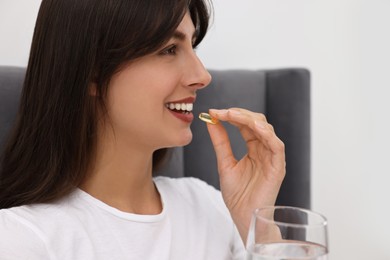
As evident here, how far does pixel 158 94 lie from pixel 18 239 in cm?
35

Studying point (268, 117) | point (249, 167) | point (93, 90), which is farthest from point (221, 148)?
point (268, 117)

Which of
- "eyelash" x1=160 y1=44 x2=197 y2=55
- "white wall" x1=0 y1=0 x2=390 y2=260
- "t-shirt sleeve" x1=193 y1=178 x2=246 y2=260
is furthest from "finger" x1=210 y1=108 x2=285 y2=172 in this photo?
"white wall" x1=0 y1=0 x2=390 y2=260

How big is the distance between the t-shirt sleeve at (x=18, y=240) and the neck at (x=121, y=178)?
17 centimetres

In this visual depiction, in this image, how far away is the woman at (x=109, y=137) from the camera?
97 centimetres

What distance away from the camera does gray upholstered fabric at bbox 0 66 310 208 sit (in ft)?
4.75

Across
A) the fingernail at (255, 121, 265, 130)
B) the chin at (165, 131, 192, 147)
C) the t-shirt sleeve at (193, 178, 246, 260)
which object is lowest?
the t-shirt sleeve at (193, 178, 246, 260)

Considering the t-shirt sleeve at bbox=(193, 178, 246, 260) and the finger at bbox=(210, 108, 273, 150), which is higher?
the finger at bbox=(210, 108, 273, 150)

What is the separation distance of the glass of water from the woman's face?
0.47m

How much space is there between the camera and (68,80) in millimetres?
994

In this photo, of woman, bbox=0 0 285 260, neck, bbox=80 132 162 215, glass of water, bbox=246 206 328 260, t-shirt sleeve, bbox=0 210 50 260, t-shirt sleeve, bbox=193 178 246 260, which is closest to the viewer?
glass of water, bbox=246 206 328 260

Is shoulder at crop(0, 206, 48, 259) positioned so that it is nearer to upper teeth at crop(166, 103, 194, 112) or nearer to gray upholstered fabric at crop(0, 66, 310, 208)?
upper teeth at crop(166, 103, 194, 112)

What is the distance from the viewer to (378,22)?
1.95 metres

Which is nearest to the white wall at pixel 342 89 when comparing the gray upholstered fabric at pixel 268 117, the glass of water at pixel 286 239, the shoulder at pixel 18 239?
the gray upholstered fabric at pixel 268 117

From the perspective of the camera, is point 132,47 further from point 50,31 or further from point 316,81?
point 316,81
